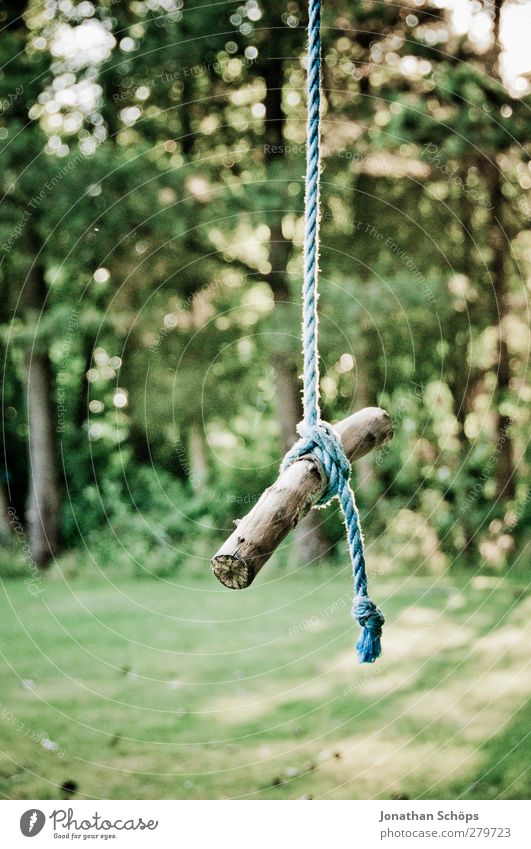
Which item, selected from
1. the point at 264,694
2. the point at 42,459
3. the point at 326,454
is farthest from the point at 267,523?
the point at 42,459

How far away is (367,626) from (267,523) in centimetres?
29

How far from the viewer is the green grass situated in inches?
91.5

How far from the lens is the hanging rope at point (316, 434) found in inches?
37.9

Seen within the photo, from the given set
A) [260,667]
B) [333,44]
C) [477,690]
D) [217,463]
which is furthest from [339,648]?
[217,463]

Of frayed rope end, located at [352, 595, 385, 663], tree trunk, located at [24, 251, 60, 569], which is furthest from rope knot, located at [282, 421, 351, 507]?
tree trunk, located at [24, 251, 60, 569]

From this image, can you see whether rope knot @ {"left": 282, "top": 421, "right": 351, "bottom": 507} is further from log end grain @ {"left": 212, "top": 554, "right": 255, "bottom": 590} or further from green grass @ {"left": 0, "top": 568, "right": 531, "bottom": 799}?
green grass @ {"left": 0, "top": 568, "right": 531, "bottom": 799}

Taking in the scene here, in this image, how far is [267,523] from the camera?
0.83 m

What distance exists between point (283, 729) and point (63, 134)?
3.29 m

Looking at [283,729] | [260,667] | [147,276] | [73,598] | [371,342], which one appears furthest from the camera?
[371,342]

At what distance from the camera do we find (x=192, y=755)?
2496mm

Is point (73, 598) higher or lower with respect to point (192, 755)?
higher

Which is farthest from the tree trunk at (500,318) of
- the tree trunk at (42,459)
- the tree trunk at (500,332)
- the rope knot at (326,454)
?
the rope knot at (326,454)
